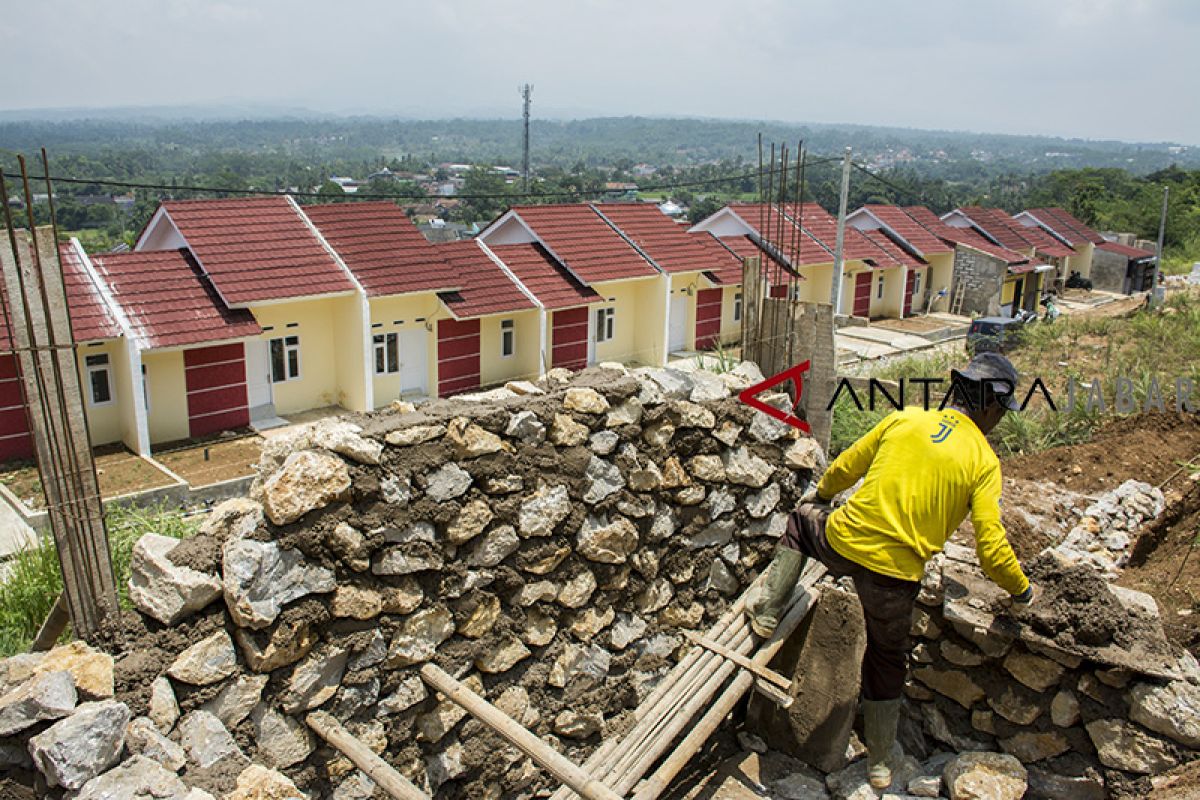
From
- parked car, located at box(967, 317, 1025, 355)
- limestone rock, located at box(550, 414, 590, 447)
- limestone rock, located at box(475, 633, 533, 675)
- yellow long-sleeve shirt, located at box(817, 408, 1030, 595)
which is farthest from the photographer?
parked car, located at box(967, 317, 1025, 355)

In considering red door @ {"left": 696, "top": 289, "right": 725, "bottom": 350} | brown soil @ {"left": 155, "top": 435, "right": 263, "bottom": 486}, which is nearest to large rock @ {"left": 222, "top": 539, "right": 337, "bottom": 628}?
brown soil @ {"left": 155, "top": 435, "right": 263, "bottom": 486}

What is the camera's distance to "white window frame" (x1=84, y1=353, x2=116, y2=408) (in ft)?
47.6

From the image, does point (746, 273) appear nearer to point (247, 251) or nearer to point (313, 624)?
point (313, 624)

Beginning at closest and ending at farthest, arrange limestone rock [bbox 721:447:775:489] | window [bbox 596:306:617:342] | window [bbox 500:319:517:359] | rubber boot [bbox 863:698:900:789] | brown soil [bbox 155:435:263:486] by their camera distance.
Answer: rubber boot [bbox 863:698:900:789] < limestone rock [bbox 721:447:775:489] < brown soil [bbox 155:435:263:486] < window [bbox 500:319:517:359] < window [bbox 596:306:617:342]

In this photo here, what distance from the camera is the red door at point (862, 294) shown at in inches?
1161

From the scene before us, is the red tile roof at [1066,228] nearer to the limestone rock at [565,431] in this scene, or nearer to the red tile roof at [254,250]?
the red tile roof at [254,250]

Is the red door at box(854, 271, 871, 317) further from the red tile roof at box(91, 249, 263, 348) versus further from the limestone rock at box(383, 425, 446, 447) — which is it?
the limestone rock at box(383, 425, 446, 447)

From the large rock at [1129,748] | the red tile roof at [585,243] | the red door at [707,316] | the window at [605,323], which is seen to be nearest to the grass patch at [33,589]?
the large rock at [1129,748]

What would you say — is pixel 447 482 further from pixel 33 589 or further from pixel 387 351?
pixel 387 351

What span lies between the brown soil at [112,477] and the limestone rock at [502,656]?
9.61m

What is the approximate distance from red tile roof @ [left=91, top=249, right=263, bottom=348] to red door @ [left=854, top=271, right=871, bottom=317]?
19982 mm

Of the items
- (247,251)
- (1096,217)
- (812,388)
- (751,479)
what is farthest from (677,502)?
(1096,217)

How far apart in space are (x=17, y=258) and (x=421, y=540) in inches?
78.4

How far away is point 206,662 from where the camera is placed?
12.0 feet
